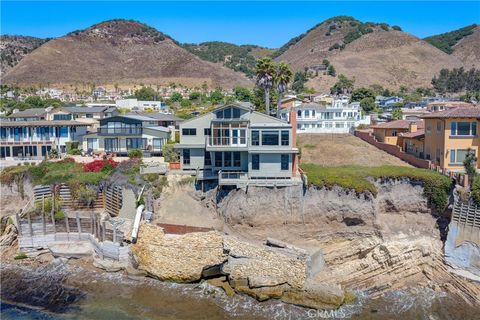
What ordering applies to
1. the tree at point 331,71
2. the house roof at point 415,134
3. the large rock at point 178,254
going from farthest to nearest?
the tree at point 331,71 → the house roof at point 415,134 → the large rock at point 178,254

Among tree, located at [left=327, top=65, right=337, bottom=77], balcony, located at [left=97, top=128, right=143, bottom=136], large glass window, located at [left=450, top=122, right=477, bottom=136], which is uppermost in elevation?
tree, located at [left=327, top=65, right=337, bottom=77]

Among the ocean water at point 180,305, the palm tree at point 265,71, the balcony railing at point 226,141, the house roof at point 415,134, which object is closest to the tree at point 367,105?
the house roof at point 415,134

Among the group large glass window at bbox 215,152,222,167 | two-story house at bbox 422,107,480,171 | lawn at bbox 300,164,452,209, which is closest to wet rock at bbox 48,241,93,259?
large glass window at bbox 215,152,222,167

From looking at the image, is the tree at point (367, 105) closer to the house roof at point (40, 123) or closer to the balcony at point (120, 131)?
the balcony at point (120, 131)

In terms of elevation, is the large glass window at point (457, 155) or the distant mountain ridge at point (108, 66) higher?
the distant mountain ridge at point (108, 66)

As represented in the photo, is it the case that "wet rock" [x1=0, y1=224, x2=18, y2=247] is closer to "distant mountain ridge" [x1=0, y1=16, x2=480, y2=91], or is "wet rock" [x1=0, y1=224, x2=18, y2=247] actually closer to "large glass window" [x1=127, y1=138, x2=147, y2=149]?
"large glass window" [x1=127, y1=138, x2=147, y2=149]

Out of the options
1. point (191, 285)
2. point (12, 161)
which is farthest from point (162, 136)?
point (191, 285)
